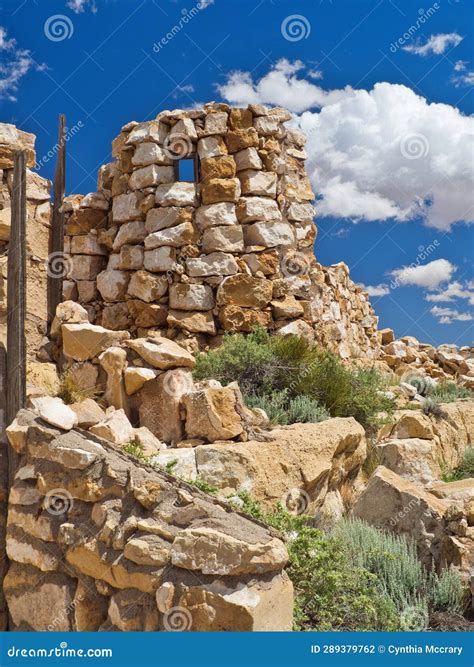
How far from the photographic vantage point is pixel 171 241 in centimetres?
855

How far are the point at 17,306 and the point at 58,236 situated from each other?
373 centimetres

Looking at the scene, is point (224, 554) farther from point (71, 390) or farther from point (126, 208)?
point (126, 208)

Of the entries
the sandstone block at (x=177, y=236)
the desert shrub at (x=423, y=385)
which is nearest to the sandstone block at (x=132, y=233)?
the sandstone block at (x=177, y=236)

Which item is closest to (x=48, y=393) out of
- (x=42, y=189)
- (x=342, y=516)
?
(x=342, y=516)

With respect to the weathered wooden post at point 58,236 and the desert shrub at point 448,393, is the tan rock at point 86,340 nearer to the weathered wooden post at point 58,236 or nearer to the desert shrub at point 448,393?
the weathered wooden post at point 58,236

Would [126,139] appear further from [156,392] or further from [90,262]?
[156,392]

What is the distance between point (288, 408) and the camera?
21.5 feet

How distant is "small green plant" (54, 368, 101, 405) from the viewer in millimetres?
5457

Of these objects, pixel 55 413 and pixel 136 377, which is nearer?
pixel 55 413

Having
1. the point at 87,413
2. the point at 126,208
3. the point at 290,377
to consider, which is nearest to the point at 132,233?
the point at 126,208

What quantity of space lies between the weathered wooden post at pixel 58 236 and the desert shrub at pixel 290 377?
Answer: 91.9 inches

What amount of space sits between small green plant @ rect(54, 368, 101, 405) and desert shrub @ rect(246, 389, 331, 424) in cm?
151

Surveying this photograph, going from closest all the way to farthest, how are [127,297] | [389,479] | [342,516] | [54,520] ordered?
[54,520], [389,479], [342,516], [127,297]

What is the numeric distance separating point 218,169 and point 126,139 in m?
1.52
